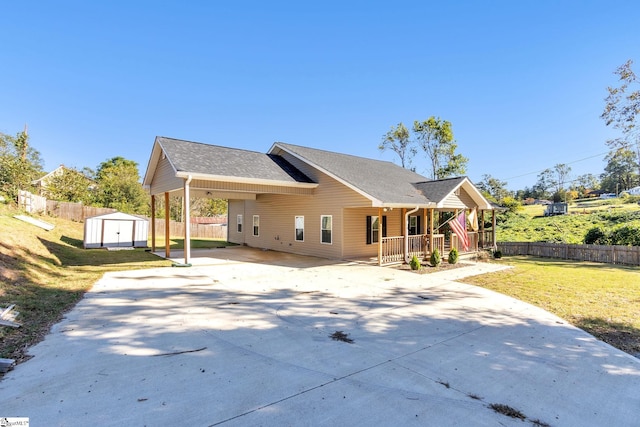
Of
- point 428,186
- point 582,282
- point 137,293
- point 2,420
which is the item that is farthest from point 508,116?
point 2,420

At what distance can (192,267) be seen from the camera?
1142 centimetres

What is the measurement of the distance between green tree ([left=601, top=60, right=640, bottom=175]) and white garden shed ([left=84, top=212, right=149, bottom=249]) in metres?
25.9

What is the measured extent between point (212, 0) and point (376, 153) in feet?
75.7

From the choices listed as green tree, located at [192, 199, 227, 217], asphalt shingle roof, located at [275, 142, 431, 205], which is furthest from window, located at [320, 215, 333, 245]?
green tree, located at [192, 199, 227, 217]

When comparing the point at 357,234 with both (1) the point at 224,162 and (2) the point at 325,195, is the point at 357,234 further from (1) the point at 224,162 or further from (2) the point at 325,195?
(1) the point at 224,162

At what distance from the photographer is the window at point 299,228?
51.2 feet

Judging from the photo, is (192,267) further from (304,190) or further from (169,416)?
(169,416)

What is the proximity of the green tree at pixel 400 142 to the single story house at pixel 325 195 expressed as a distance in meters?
14.9

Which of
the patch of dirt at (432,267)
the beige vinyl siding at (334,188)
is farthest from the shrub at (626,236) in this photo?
the beige vinyl siding at (334,188)

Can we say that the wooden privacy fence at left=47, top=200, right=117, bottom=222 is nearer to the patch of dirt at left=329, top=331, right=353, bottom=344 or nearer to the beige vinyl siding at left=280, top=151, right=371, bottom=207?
the beige vinyl siding at left=280, top=151, right=371, bottom=207

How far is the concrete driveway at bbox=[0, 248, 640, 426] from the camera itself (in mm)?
2848

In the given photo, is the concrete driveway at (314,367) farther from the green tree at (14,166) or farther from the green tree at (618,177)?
the green tree at (618,177)

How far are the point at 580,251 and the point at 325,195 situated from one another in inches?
541

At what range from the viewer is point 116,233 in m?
17.5
